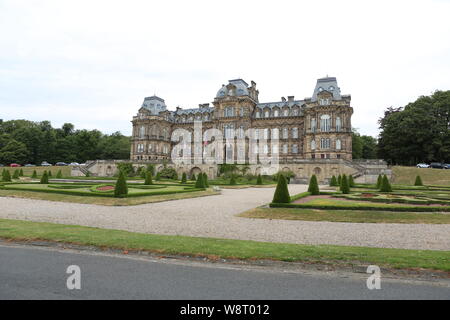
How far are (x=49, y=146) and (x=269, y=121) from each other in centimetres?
6222

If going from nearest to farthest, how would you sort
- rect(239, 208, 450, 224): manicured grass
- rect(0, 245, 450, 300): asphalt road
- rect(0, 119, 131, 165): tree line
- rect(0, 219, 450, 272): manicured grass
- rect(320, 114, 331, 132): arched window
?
rect(0, 245, 450, 300): asphalt road
rect(0, 219, 450, 272): manicured grass
rect(239, 208, 450, 224): manicured grass
rect(320, 114, 331, 132): arched window
rect(0, 119, 131, 165): tree line

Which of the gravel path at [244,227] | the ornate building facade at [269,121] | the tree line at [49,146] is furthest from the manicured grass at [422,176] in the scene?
the tree line at [49,146]

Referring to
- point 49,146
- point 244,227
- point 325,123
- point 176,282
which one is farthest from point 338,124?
point 49,146

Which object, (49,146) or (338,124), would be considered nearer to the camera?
(338,124)

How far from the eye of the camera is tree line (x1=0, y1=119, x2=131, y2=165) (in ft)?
264

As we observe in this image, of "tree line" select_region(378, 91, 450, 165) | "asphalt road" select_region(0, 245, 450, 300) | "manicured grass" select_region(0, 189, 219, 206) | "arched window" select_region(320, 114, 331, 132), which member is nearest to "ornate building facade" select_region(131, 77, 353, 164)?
"arched window" select_region(320, 114, 331, 132)

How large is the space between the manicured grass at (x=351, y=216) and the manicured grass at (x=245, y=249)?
21.1 feet

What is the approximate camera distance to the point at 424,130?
58031 millimetres

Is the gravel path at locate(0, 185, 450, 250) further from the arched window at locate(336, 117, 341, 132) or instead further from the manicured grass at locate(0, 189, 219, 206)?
the arched window at locate(336, 117, 341, 132)

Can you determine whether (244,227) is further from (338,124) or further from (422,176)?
(338,124)

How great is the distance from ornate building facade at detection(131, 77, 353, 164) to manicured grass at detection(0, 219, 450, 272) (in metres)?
47.5

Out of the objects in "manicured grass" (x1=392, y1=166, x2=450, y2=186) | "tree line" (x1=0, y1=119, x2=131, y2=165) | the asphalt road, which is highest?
"tree line" (x1=0, y1=119, x2=131, y2=165)

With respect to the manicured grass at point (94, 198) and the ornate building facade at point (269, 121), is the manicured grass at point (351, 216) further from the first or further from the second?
the ornate building facade at point (269, 121)
